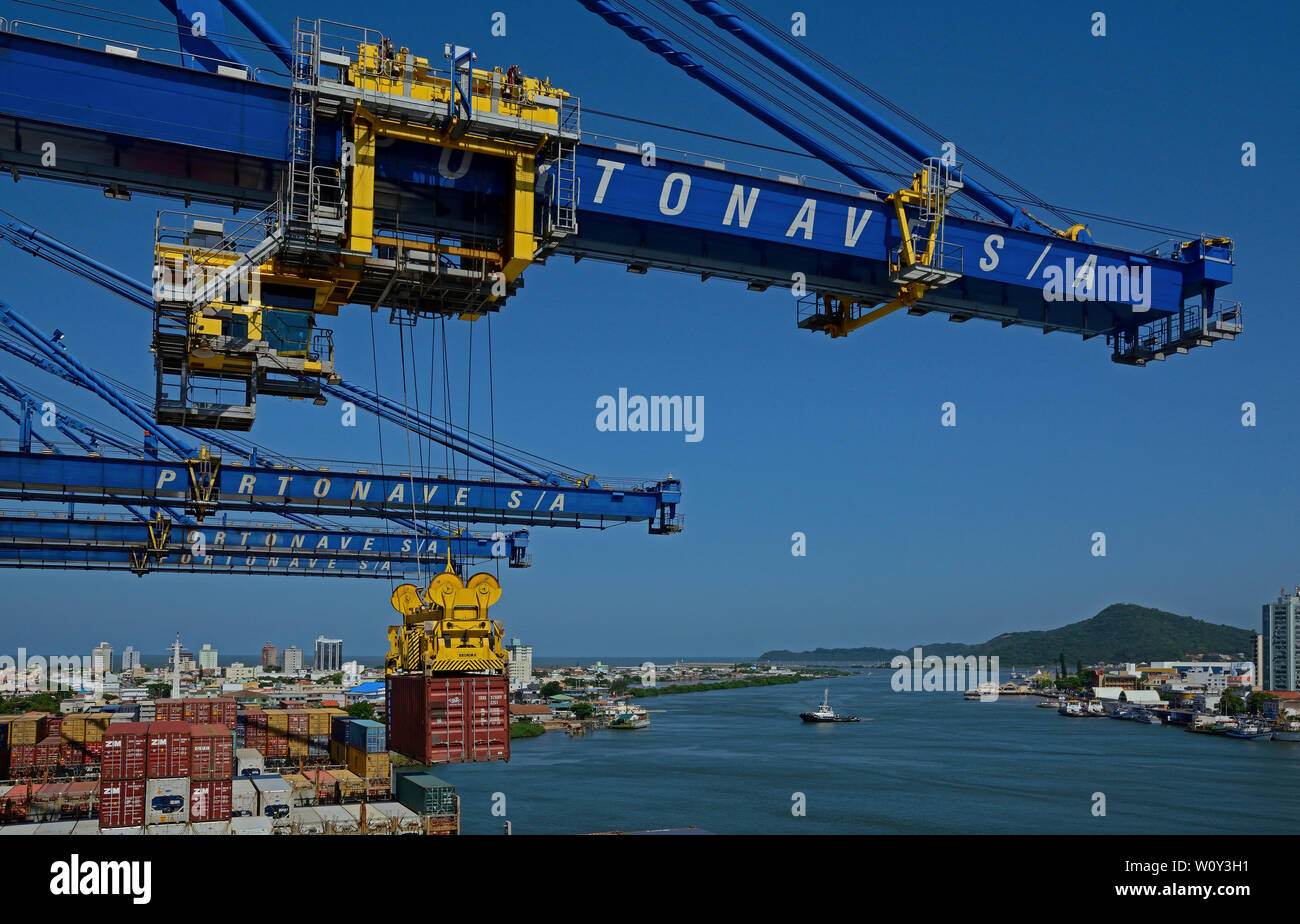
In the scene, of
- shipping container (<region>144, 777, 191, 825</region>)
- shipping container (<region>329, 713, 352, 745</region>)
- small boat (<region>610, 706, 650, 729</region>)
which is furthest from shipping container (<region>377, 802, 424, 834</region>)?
small boat (<region>610, 706, 650, 729</region>)

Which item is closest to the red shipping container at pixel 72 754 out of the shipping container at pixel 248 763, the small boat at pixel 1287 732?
the shipping container at pixel 248 763

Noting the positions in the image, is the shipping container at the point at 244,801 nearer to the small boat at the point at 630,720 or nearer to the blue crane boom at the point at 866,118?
the blue crane boom at the point at 866,118

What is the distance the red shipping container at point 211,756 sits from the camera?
23.8 m

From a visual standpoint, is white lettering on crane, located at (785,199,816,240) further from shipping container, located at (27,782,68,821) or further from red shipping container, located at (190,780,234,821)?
shipping container, located at (27,782,68,821)

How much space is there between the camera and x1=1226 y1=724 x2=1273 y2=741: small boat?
6569 cm

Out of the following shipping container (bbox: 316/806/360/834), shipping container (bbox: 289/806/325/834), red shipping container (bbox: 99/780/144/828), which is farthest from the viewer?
shipping container (bbox: 316/806/360/834)

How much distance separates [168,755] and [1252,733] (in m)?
65.4

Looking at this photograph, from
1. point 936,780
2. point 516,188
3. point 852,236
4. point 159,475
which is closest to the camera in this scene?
point 516,188

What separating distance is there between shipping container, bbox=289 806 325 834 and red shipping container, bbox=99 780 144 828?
175 inches
